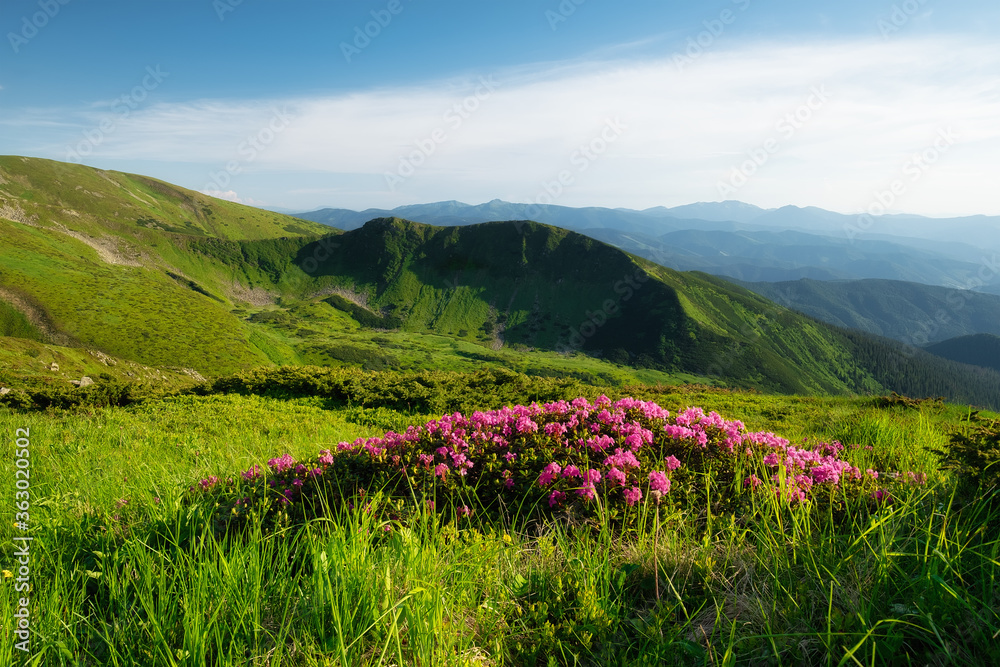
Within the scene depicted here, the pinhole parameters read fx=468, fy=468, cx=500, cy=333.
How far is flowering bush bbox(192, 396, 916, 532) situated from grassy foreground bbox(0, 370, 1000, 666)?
6.7 inches

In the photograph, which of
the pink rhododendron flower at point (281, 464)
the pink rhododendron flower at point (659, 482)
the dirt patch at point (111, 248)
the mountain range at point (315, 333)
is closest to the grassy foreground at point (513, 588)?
the pink rhododendron flower at point (659, 482)

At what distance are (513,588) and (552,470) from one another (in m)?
1.17

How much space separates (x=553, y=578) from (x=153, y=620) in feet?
6.93

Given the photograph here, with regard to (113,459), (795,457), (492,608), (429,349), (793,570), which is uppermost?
(795,457)

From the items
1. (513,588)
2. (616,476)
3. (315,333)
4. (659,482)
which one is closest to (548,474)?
(616,476)

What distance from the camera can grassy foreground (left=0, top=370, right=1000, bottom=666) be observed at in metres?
2.21

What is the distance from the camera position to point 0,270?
10256 cm

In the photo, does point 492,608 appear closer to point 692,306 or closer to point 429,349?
point 429,349

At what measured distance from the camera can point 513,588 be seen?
2898 millimetres

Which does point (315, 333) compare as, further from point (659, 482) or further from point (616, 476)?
point (659, 482)

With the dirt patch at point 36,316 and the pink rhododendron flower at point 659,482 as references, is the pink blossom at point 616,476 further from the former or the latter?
the dirt patch at point 36,316

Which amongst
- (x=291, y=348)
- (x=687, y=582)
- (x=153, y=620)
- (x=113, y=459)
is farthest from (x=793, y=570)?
(x=291, y=348)

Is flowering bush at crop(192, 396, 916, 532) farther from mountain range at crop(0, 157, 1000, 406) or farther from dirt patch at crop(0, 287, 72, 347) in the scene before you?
dirt patch at crop(0, 287, 72, 347)

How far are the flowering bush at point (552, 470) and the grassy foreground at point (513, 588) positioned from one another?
0.17 meters
